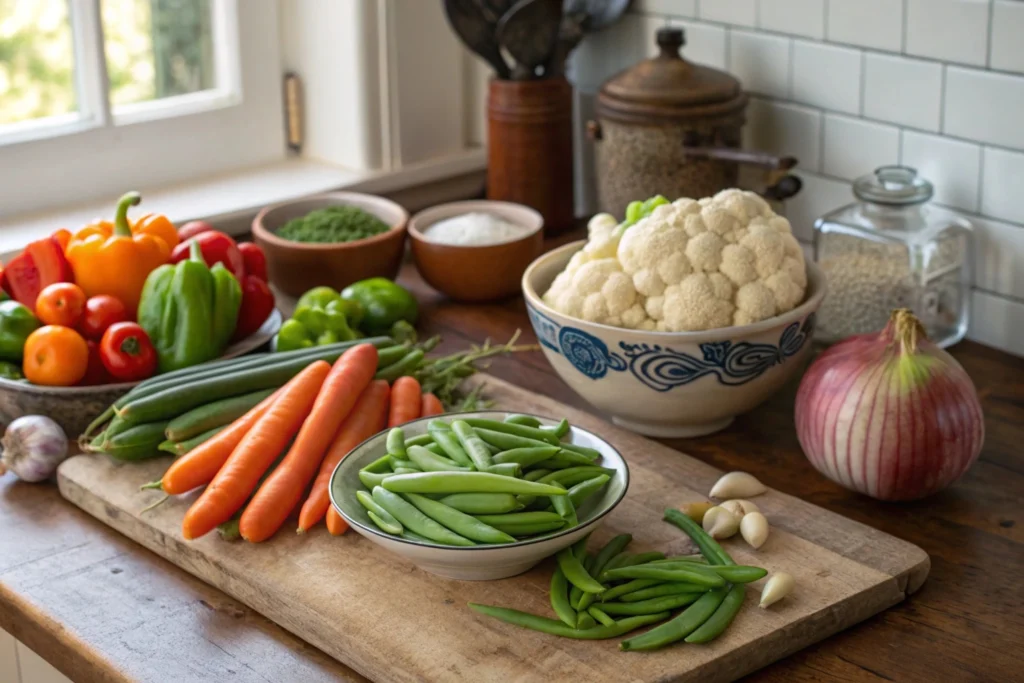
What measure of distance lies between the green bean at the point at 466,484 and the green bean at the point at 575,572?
0.06m

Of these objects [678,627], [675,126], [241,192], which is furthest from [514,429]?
[241,192]

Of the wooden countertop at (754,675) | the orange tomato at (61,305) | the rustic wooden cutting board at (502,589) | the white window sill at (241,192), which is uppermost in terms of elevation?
the white window sill at (241,192)

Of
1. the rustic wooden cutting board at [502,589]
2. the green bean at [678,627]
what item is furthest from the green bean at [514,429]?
the green bean at [678,627]

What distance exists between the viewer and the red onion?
1242 millimetres

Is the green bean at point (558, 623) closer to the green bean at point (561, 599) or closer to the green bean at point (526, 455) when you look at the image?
the green bean at point (561, 599)

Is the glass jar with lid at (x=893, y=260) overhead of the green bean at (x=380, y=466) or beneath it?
overhead

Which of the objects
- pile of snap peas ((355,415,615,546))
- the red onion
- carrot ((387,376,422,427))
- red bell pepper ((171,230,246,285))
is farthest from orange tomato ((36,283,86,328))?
the red onion

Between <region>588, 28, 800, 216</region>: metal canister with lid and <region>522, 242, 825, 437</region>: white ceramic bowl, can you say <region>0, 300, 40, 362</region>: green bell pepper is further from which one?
<region>588, 28, 800, 216</region>: metal canister with lid

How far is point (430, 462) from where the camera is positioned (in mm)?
1159

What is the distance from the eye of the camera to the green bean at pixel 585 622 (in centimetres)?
107

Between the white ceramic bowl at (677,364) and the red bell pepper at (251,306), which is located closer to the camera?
the white ceramic bowl at (677,364)

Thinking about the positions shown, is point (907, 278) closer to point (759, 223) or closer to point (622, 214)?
point (759, 223)

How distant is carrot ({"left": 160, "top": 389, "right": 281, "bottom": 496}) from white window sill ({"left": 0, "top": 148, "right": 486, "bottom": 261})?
2.05 ft

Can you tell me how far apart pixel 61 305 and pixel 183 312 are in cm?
14
